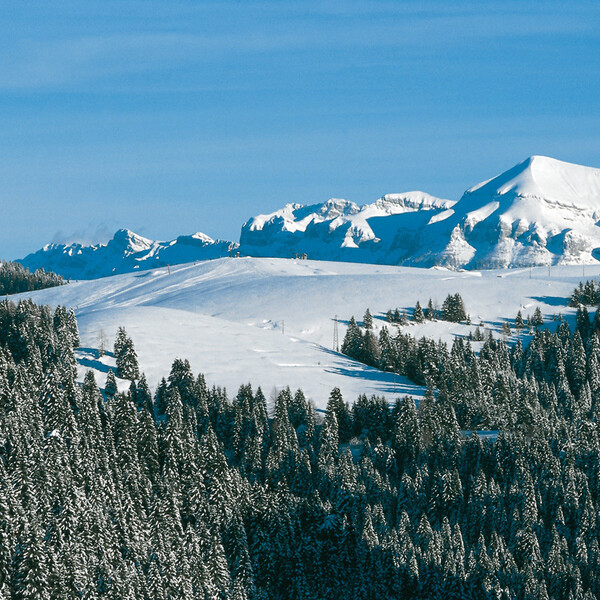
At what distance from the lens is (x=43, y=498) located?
396 ft

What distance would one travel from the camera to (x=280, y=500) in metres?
144

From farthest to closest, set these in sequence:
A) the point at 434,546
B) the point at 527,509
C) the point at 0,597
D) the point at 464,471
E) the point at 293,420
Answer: the point at 293,420 → the point at 464,471 → the point at 527,509 → the point at 434,546 → the point at 0,597

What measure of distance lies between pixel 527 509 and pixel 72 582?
6774 cm

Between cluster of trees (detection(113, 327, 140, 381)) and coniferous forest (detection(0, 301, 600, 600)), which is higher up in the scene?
cluster of trees (detection(113, 327, 140, 381))

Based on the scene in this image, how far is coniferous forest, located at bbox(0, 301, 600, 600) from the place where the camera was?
4702 inches

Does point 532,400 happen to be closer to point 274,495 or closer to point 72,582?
point 274,495

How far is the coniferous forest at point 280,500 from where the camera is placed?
392 feet

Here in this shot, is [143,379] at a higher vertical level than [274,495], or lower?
higher

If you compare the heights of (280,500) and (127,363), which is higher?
(127,363)

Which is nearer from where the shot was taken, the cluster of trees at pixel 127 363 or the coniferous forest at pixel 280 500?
the coniferous forest at pixel 280 500

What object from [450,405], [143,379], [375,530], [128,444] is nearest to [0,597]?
[128,444]

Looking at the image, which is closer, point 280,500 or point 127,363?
point 280,500

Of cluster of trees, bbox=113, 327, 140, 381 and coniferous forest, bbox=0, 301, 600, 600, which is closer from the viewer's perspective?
coniferous forest, bbox=0, 301, 600, 600

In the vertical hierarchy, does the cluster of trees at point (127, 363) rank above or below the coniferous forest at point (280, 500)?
above
